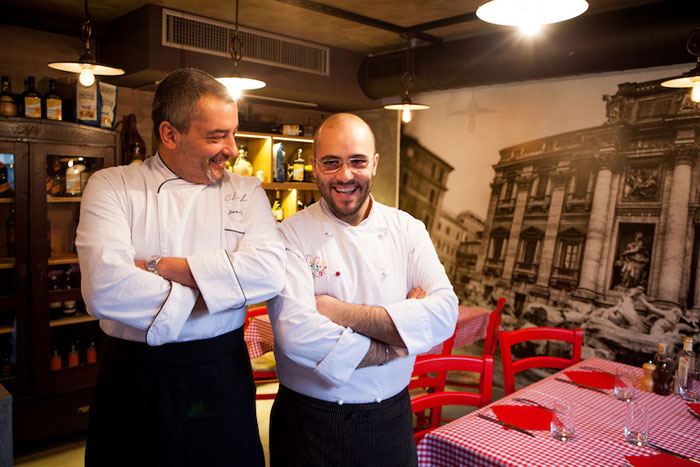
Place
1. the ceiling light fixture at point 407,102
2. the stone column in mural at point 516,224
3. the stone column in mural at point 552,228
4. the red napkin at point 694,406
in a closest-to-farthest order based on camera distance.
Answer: the red napkin at point 694,406 < the ceiling light fixture at point 407,102 < the stone column in mural at point 552,228 < the stone column in mural at point 516,224

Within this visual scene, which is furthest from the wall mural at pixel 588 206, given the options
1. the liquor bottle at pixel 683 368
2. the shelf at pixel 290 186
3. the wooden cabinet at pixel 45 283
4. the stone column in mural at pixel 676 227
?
the wooden cabinet at pixel 45 283

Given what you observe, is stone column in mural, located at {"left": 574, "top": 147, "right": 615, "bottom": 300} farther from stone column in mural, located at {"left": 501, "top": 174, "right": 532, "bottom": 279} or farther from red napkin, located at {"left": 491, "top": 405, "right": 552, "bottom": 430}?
red napkin, located at {"left": 491, "top": 405, "right": 552, "bottom": 430}

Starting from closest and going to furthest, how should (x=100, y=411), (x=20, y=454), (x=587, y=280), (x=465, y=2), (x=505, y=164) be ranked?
(x=100, y=411)
(x=20, y=454)
(x=465, y=2)
(x=587, y=280)
(x=505, y=164)

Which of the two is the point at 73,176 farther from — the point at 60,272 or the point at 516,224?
the point at 516,224

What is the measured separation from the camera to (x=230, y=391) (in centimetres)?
162

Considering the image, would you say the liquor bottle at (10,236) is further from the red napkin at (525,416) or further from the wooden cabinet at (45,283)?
the red napkin at (525,416)

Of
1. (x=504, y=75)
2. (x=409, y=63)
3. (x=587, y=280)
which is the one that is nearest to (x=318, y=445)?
(x=587, y=280)

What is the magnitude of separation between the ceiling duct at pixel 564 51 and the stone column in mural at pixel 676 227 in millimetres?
666

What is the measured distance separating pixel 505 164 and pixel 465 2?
1537 millimetres

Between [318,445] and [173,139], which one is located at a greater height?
[173,139]

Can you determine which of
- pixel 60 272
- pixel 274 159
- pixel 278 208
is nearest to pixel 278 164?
pixel 274 159

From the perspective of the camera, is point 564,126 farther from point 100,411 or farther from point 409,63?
point 100,411

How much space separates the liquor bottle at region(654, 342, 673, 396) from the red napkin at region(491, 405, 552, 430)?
660mm

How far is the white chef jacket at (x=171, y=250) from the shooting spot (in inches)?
56.1
